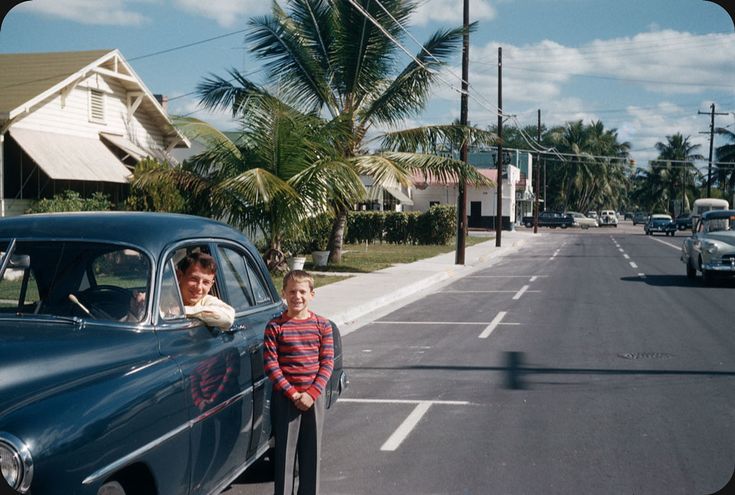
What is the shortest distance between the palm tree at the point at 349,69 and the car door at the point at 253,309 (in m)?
17.7

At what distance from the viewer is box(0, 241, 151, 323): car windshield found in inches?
183

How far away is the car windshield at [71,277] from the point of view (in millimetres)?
4651

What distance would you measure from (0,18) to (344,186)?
1563 cm

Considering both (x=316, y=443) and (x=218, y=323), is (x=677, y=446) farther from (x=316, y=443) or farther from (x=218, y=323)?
(x=218, y=323)

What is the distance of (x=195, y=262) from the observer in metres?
5.25

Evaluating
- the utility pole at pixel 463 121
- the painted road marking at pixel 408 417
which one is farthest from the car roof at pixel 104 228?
the utility pole at pixel 463 121

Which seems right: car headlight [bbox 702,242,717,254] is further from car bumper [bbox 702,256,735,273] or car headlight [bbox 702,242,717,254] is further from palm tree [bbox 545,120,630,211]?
palm tree [bbox 545,120,630,211]

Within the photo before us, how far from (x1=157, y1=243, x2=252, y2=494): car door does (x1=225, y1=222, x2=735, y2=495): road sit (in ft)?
3.55

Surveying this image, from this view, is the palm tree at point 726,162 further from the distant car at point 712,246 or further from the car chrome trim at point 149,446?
the car chrome trim at point 149,446

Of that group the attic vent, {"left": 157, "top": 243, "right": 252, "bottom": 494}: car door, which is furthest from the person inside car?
the attic vent

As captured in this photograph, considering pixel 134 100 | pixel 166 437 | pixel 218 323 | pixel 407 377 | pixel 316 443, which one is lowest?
pixel 407 377

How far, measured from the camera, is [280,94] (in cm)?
2414

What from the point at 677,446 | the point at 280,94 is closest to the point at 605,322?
the point at 677,446

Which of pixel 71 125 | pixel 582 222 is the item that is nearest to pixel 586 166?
pixel 582 222
